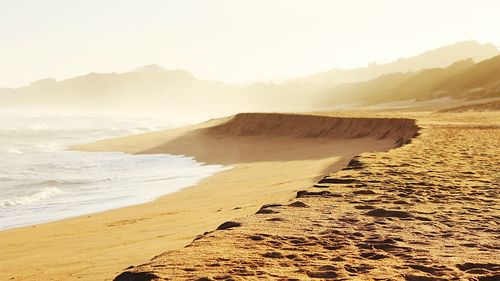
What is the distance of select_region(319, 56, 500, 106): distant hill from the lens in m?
66.7

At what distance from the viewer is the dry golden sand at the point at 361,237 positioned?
161 inches

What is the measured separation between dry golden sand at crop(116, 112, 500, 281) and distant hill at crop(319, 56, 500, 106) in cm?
5602

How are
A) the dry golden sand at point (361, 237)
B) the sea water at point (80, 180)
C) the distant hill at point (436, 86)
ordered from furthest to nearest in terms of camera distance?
the distant hill at point (436, 86)
the sea water at point (80, 180)
the dry golden sand at point (361, 237)

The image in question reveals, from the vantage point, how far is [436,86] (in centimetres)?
7856

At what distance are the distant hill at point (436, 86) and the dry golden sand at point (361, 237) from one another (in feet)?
184

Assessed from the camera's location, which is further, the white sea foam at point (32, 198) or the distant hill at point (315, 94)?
the distant hill at point (315, 94)

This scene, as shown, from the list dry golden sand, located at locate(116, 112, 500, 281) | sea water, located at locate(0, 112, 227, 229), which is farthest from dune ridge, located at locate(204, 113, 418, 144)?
dry golden sand, located at locate(116, 112, 500, 281)

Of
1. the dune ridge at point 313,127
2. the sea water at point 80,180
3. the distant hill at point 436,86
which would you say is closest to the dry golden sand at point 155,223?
the sea water at point 80,180

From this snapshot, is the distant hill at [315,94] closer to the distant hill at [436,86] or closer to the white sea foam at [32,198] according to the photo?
the distant hill at [436,86]

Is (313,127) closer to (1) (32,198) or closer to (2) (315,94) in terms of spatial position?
(1) (32,198)

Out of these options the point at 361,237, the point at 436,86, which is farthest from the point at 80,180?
the point at 436,86

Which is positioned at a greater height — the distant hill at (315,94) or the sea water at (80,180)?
the distant hill at (315,94)

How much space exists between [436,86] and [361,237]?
257 ft

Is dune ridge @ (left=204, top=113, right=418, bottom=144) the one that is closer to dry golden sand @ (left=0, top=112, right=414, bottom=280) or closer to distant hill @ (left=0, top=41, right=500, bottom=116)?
dry golden sand @ (left=0, top=112, right=414, bottom=280)
